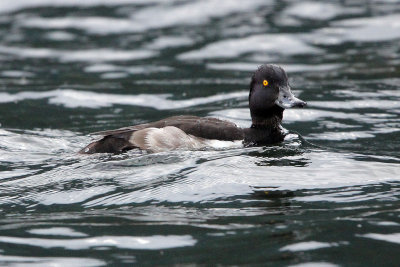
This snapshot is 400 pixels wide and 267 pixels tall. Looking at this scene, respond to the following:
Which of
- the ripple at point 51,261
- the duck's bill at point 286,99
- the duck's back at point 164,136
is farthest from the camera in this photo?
the duck's bill at point 286,99

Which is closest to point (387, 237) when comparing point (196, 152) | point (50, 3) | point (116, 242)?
point (116, 242)

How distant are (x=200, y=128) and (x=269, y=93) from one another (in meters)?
0.86

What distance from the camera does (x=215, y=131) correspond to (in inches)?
304

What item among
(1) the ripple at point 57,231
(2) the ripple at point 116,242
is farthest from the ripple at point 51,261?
(1) the ripple at point 57,231

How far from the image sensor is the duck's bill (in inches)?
311

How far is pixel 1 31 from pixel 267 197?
405 inches

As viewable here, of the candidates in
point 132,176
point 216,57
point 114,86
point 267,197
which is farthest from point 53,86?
point 267,197

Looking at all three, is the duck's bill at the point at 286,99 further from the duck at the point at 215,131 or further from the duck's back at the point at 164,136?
the duck's back at the point at 164,136

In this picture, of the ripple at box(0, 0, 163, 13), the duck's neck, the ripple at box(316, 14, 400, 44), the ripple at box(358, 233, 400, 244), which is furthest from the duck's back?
the ripple at box(0, 0, 163, 13)

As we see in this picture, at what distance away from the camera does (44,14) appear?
16172 mm

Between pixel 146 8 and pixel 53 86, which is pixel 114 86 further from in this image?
pixel 146 8

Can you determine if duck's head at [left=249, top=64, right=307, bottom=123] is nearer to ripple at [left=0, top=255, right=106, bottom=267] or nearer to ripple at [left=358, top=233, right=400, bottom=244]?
ripple at [left=358, top=233, right=400, bottom=244]

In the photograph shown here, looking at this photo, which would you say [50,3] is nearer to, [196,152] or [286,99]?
[286,99]

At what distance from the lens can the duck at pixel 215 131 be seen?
758 cm
